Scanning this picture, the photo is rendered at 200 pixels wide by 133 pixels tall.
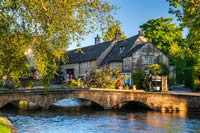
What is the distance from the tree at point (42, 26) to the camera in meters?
9.89

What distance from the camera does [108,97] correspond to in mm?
29375

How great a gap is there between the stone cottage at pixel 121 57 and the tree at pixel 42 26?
88.6ft

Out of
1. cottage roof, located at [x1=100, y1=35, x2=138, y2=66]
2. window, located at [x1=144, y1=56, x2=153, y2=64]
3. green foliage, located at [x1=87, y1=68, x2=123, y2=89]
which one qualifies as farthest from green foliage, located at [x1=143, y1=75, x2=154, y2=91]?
cottage roof, located at [x1=100, y1=35, x2=138, y2=66]

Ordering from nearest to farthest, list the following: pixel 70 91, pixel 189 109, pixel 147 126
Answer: pixel 147 126 < pixel 189 109 < pixel 70 91

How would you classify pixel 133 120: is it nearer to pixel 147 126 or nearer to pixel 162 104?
pixel 147 126

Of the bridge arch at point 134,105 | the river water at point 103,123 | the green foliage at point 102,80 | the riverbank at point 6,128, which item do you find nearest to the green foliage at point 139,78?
the green foliage at point 102,80

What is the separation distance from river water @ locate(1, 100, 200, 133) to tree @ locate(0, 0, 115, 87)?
866 centimetres

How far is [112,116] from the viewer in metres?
25.4

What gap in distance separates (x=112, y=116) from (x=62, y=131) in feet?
24.7

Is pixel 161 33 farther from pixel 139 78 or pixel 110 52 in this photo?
pixel 139 78

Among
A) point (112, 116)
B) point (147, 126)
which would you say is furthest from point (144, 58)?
point (147, 126)

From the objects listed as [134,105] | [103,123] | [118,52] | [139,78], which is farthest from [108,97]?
[118,52]

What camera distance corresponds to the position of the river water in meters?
19.2

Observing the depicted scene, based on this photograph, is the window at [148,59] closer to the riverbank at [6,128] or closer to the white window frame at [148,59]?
the white window frame at [148,59]
